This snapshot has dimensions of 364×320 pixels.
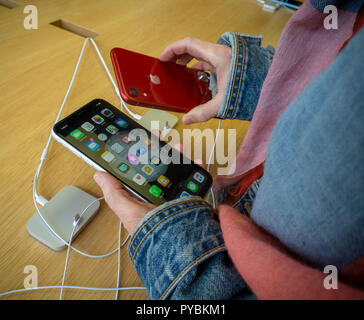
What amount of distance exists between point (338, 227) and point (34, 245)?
345 millimetres

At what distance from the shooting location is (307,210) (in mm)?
167

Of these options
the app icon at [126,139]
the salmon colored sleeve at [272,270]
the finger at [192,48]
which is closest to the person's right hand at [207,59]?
the finger at [192,48]

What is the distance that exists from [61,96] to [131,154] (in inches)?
8.0

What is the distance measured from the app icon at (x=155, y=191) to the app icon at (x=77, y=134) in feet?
0.46

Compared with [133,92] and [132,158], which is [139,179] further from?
[133,92]

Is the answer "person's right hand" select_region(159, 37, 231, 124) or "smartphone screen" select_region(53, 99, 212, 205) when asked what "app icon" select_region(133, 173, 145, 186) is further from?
"person's right hand" select_region(159, 37, 231, 124)

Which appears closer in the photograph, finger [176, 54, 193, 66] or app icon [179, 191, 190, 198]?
app icon [179, 191, 190, 198]

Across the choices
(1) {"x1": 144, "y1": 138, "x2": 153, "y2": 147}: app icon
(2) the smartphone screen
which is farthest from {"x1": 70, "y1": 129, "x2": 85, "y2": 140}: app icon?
(1) {"x1": 144, "y1": 138, "x2": 153, "y2": 147}: app icon

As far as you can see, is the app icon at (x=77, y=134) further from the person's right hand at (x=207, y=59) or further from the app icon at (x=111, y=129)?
the person's right hand at (x=207, y=59)

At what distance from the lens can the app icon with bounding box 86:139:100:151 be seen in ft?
1.20

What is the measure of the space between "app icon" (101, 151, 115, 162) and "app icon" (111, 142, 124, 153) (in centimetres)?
1

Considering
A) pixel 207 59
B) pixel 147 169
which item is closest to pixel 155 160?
pixel 147 169
